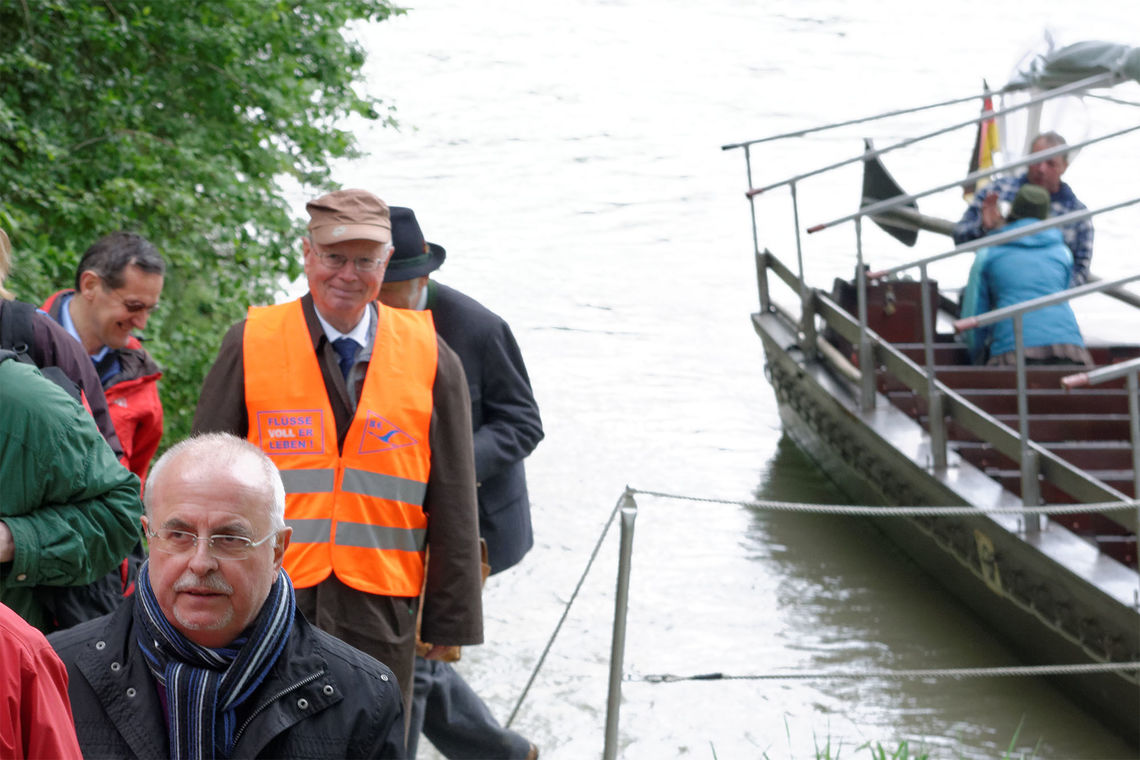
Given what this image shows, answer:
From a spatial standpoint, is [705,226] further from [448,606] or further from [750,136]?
[448,606]

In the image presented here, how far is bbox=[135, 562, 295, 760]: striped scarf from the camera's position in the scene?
7.65 ft

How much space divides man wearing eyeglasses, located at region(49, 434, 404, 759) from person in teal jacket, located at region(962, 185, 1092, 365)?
6737 millimetres

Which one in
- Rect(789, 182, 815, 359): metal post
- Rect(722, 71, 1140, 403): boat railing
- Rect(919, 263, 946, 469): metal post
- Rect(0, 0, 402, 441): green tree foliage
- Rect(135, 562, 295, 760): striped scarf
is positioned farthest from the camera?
Rect(789, 182, 815, 359): metal post

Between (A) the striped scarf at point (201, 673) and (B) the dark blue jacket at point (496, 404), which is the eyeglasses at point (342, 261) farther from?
(A) the striped scarf at point (201, 673)

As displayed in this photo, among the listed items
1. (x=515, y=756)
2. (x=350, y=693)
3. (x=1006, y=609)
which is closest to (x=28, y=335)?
(x=350, y=693)

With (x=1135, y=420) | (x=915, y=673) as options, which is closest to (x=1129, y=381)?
(x=1135, y=420)

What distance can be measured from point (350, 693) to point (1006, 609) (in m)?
5.49

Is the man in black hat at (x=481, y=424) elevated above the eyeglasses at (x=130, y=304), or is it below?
below

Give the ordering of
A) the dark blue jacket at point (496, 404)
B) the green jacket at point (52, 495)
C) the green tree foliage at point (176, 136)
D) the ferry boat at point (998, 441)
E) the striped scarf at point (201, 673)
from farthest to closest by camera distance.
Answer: the green tree foliage at point (176, 136), the ferry boat at point (998, 441), the dark blue jacket at point (496, 404), the green jacket at point (52, 495), the striped scarf at point (201, 673)

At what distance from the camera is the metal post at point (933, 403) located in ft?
24.4

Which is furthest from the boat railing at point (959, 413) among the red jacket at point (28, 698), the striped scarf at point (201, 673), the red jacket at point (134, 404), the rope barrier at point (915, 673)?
the red jacket at point (28, 698)

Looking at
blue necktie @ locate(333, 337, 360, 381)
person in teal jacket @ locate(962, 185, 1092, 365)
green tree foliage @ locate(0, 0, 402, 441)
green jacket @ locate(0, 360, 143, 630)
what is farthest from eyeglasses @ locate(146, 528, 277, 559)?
person in teal jacket @ locate(962, 185, 1092, 365)

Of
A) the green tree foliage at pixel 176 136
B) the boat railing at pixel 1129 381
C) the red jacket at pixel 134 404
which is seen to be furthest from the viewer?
the green tree foliage at pixel 176 136

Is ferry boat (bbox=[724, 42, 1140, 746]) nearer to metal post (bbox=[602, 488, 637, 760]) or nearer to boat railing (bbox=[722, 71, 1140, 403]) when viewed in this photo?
boat railing (bbox=[722, 71, 1140, 403])
